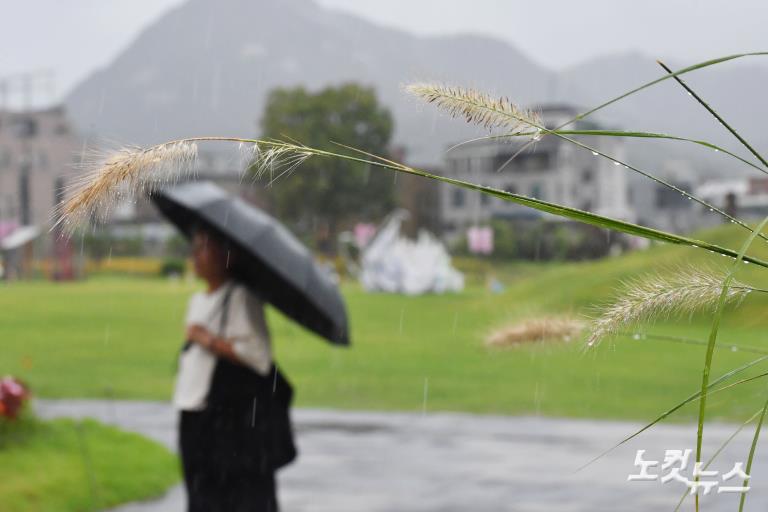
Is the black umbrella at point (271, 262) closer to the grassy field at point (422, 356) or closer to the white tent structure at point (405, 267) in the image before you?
the grassy field at point (422, 356)

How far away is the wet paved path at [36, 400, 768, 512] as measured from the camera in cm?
838

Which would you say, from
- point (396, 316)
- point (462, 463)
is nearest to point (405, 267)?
point (396, 316)

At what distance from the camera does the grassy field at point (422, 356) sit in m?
16.7

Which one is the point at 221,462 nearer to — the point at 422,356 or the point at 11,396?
the point at 11,396

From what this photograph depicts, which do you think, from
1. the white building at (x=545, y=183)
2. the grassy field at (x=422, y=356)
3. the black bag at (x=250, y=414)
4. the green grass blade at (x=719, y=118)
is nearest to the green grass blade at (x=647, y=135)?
the green grass blade at (x=719, y=118)

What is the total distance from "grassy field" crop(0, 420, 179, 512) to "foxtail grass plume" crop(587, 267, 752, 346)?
6395mm

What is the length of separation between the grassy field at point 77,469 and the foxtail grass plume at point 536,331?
5.86 m

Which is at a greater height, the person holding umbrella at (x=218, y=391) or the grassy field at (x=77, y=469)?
the person holding umbrella at (x=218, y=391)

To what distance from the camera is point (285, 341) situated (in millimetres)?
31312

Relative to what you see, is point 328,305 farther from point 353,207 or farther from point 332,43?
point 332,43

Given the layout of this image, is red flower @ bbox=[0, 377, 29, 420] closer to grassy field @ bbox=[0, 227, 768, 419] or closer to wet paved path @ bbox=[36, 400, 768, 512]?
wet paved path @ bbox=[36, 400, 768, 512]

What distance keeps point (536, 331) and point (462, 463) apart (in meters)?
8.63

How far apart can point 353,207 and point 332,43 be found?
95.0 m

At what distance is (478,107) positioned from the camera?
1227 millimetres
